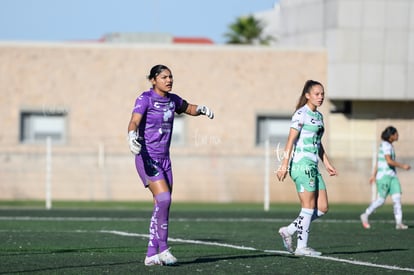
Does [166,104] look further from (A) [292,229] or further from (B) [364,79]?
(B) [364,79]

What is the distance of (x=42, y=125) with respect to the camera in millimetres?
42094

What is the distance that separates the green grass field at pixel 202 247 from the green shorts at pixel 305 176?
84 centimetres

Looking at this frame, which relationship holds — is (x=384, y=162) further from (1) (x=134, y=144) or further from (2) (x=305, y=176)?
(1) (x=134, y=144)

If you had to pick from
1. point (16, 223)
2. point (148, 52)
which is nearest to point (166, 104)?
point (16, 223)

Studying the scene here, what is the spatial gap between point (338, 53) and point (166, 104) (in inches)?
1195

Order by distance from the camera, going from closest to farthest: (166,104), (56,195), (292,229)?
(166,104) < (292,229) < (56,195)

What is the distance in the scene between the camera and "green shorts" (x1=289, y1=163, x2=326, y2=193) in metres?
13.2

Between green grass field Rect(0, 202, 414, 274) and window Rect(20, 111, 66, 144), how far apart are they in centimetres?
2023

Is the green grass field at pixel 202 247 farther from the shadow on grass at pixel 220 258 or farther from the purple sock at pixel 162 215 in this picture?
the purple sock at pixel 162 215

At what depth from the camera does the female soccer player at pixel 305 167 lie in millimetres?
13203

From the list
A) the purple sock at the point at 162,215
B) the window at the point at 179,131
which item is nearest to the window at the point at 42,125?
the window at the point at 179,131

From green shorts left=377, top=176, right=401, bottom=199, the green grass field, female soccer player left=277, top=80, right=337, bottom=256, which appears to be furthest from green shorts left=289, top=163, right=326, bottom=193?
green shorts left=377, top=176, right=401, bottom=199

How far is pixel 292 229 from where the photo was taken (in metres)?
13.2

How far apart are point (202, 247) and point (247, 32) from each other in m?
51.9
